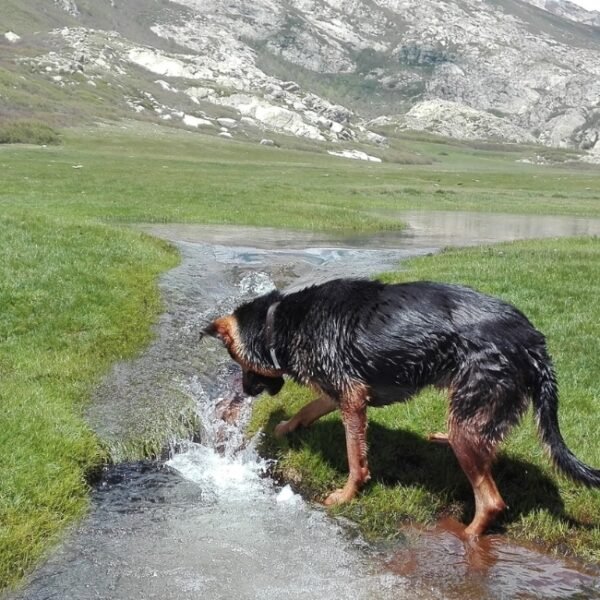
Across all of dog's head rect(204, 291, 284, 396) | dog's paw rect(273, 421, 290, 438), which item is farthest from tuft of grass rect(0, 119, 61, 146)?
dog's head rect(204, 291, 284, 396)

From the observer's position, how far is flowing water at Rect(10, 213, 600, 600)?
7.21 meters

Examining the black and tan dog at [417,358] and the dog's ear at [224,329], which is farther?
the dog's ear at [224,329]

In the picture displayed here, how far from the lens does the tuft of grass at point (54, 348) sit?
8.51 meters

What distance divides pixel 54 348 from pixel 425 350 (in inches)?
348

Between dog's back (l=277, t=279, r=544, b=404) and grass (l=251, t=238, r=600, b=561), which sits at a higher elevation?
dog's back (l=277, t=279, r=544, b=404)

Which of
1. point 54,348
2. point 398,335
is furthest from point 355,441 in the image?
point 54,348

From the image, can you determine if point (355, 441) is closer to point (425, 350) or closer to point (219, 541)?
point (425, 350)

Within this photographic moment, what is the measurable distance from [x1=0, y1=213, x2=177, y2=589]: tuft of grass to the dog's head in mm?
2564

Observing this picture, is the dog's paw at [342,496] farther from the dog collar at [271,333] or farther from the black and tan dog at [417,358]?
the dog collar at [271,333]

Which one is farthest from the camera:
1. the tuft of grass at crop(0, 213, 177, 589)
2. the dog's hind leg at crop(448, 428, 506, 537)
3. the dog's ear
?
the dog's ear

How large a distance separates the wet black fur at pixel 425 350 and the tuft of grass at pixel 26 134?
136m

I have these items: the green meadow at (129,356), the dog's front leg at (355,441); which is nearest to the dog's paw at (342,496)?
the dog's front leg at (355,441)

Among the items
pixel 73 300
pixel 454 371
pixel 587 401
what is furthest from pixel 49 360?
pixel 587 401

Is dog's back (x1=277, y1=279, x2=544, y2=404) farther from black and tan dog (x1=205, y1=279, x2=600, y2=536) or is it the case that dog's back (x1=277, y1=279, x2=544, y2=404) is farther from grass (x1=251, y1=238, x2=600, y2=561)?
grass (x1=251, y1=238, x2=600, y2=561)
